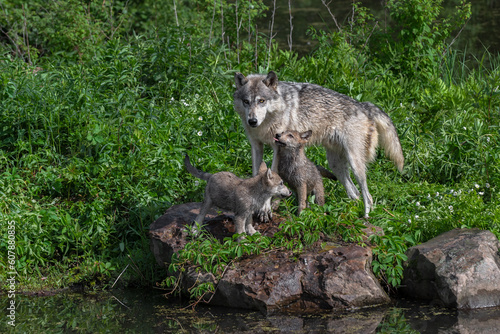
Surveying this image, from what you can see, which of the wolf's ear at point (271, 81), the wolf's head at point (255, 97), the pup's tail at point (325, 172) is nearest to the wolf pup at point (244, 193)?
the wolf's head at point (255, 97)

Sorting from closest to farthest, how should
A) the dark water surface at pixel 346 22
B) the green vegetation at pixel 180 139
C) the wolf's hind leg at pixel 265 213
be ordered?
the wolf's hind leg at pixel 265 213 → the green vegetation at pixel 180 139 → the dark water surface at pixel 346 22

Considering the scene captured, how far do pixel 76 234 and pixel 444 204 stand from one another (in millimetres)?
4205

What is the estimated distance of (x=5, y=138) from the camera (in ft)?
26.6

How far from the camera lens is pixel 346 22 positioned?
15.6m

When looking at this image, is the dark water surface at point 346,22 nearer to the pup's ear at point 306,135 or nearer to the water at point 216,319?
the pup's ear at point 306,135

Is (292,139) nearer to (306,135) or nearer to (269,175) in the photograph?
(306,135)

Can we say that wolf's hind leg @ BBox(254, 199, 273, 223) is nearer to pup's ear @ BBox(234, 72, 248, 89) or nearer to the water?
the water

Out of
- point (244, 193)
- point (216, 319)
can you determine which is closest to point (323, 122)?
point (244, 193)

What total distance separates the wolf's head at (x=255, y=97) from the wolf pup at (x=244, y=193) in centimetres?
84

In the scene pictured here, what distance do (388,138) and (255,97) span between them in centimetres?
182

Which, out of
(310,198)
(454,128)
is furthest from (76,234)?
(454,128)

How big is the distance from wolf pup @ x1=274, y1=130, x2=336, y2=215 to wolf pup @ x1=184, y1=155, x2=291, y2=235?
49cm

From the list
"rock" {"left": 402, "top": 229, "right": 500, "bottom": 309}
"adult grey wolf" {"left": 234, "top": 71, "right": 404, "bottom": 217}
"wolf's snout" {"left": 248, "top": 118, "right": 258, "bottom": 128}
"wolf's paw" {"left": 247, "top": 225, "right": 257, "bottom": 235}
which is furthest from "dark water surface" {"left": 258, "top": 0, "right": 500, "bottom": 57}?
"rock" {"left": 402, "top": 229, "right": 500, "bottom": 309}

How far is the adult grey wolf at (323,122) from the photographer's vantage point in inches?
274
